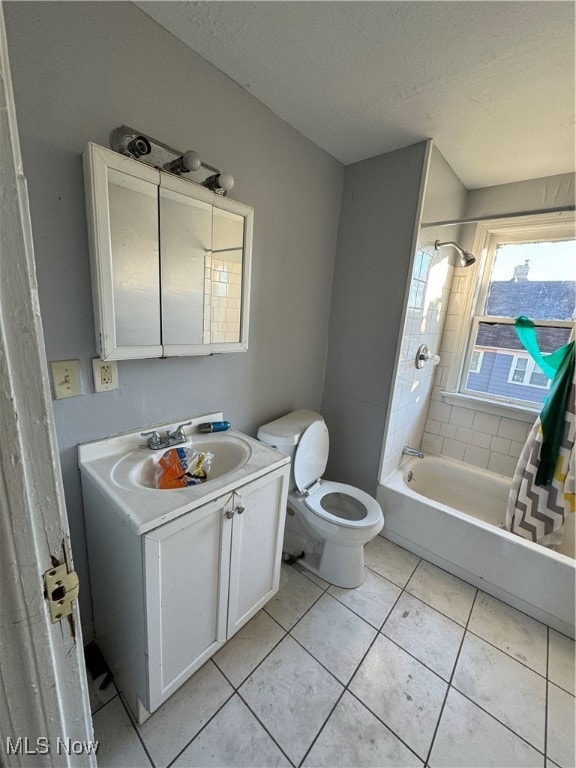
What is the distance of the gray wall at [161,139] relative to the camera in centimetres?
87

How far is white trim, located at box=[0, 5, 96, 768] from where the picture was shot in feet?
1.19

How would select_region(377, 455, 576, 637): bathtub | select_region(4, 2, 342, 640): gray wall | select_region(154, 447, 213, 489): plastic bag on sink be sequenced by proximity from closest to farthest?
select_region(4, 2, 342, 640): gray wall
select_region(154, 447, 213, 489): plastic bag on sink
select_region(377, 455, 576, 637): bathtub

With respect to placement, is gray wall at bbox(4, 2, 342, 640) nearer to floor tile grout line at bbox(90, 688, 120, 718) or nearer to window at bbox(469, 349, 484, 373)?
floor tile grout line at bbox(90, 688, 120, 718)

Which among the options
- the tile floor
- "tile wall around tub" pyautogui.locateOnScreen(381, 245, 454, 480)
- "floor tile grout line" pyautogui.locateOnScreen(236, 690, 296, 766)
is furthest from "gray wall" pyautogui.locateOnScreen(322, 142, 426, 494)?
"floor tile grout line" pyautogui.locateOnScreen(236, 690, 296, 766)

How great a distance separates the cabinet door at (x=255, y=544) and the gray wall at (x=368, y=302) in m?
0.85

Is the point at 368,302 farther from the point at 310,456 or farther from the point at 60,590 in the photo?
the point at 60,590

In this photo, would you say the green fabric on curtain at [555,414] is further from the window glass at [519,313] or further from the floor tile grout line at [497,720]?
the floor tile grout line at [497,720]

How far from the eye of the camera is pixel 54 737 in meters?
0.49

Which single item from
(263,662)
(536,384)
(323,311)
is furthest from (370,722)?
(536,384)

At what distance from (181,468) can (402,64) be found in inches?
65.9

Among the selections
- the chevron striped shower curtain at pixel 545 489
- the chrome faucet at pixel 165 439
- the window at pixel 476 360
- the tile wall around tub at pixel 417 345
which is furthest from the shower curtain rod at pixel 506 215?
the chrome faucet at pixel 165 439

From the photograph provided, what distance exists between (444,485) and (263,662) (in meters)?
1.68

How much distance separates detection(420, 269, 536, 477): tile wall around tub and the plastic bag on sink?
1915 mm

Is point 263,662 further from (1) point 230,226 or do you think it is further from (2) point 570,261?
(2) point 570,261
